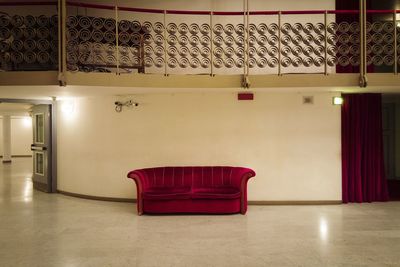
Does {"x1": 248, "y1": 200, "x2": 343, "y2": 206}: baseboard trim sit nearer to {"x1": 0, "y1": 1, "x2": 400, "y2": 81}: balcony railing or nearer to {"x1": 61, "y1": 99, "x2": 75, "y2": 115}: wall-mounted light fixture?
{"x1": 0, "y1": 1, "x2": 400, "y2": 81}: balcony railing

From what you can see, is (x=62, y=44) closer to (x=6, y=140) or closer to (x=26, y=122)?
(x=6, y=140)

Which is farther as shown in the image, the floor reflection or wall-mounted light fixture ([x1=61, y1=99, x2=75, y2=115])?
wall-mounted light fixture ([x1=61, y1=99, x2=75, y2=115])

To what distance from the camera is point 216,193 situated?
6.06 metres

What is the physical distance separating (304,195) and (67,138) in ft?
18.9

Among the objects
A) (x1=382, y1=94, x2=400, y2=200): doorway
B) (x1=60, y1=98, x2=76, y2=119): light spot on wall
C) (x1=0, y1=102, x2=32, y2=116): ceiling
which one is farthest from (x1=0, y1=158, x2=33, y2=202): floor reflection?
(x1=382, y1=94, x2=400, y2=200): doorway

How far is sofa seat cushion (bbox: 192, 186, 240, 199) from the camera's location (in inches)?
234

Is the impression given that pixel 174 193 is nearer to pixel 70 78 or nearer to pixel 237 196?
pixel 237 196

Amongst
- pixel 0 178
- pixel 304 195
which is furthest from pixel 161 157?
pixel 0 178

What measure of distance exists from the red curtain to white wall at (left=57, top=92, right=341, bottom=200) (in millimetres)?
317

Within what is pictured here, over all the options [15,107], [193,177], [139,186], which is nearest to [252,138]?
[193,177]

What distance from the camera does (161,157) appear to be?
23.3 ft

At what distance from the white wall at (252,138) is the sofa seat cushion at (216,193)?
82cm

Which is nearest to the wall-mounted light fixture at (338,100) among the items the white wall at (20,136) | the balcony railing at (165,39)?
the balcony railing at (165,39)

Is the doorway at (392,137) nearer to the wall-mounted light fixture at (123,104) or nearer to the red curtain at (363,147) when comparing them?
the red curtain at (363,147)
